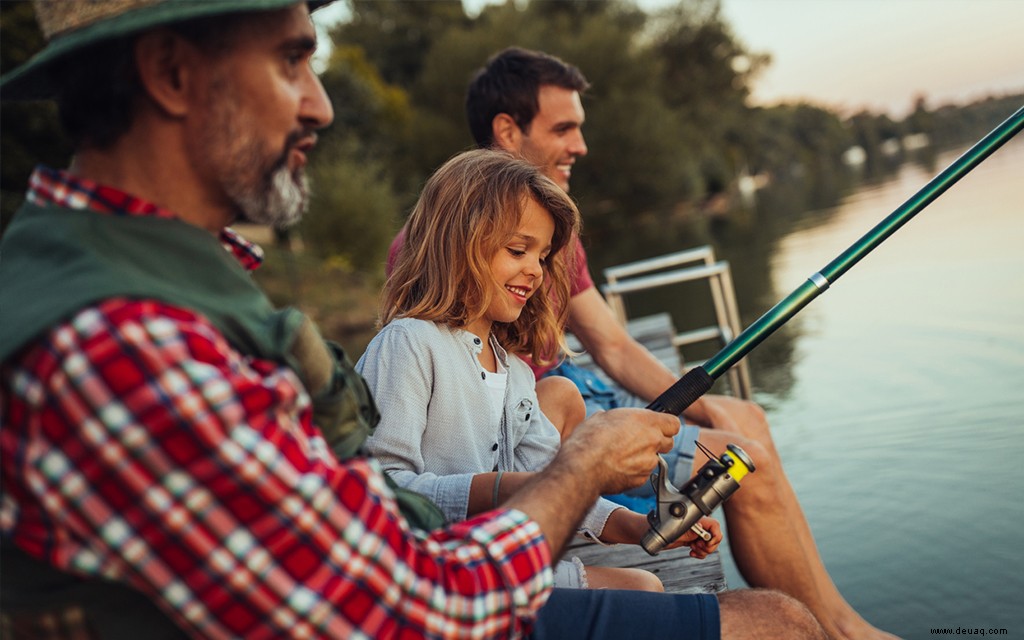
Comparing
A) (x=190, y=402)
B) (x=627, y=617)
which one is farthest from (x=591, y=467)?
(x=190, y=402)

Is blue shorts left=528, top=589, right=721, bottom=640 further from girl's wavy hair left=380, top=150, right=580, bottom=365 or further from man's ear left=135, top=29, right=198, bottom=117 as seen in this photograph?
man's ear left=135, top=29, right=198, bottom=117

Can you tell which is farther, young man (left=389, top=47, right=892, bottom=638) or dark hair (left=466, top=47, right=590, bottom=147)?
dark hair (left=466, top=47, right=590, bottom=147)

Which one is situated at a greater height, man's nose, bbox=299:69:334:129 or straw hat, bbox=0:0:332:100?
straw hat, bbox=0:0:332:100

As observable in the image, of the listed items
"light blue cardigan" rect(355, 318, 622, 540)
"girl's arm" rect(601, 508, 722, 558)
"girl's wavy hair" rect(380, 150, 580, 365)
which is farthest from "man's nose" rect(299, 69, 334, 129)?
"girl's arm" rect(601, 508, 722, 558)

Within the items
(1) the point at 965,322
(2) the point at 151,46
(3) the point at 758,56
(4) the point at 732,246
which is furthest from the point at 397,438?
(3) the point at 758,56

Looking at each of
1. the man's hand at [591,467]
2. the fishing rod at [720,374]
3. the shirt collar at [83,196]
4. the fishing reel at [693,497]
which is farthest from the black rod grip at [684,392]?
the shirt collar at [83,196]

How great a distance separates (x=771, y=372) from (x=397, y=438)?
5880 mm

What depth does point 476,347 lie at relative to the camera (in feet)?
7.94

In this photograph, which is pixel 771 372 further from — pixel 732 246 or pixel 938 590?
pixel 732 246

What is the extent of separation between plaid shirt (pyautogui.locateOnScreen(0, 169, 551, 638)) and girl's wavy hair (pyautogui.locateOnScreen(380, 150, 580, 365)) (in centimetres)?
117

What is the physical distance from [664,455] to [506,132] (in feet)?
6.02

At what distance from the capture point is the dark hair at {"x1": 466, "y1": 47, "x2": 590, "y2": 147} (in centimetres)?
430

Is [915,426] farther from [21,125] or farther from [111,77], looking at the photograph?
[21,125]

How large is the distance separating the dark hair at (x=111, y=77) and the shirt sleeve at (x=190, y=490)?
1.13 ft
